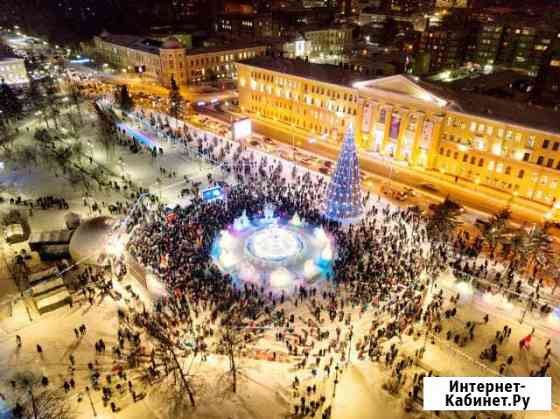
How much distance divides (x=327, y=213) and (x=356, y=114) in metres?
25.7

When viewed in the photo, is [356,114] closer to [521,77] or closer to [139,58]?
[521,77]

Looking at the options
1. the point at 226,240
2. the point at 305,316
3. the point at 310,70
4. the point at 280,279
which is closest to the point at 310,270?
the point at 280,279

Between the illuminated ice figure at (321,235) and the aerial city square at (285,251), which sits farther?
the illuminated ice figure at (321,235)

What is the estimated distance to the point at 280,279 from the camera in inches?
1459

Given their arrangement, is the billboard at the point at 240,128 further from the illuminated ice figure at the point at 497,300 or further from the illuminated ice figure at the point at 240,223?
the illuminated ice figure at the point at 497,300

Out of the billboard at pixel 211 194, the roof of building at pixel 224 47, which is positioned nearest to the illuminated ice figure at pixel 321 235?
the billboard at pixel 211 194

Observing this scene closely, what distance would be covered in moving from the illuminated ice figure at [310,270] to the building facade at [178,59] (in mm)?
78689

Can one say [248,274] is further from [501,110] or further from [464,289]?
[501,110]

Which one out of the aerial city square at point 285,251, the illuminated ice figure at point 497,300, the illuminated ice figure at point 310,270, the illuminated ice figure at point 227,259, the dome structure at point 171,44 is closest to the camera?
the aerial city square at point 285,251

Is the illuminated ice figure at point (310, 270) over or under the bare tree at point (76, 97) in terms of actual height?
under

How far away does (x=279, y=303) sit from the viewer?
35438 millimetres

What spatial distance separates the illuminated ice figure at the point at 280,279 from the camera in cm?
3706

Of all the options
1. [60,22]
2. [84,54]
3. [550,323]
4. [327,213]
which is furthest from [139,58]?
[550,323]

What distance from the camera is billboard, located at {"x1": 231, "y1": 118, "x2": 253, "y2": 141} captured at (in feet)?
211
